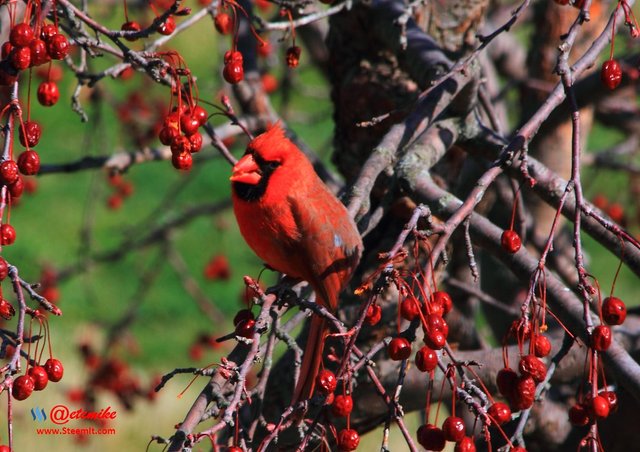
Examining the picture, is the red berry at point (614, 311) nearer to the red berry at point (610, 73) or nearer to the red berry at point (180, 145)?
the red berry at point (610, 73)

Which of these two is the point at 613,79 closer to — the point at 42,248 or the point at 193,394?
the point at 193,394

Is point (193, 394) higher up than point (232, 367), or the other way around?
point (232, 367)

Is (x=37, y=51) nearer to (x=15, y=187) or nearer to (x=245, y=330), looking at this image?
(x=15, y=187)

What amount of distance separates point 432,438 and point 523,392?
0.59 ft

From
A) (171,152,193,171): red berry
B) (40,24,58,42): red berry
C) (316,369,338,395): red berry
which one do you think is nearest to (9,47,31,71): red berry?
(40,24,58,42): red berry

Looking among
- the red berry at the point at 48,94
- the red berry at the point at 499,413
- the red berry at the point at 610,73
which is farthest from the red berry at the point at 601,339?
the red berry at the point at 48,94

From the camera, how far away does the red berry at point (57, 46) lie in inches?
63.0

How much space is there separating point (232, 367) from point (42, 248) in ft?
17.2

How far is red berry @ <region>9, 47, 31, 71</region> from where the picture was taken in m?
1.51

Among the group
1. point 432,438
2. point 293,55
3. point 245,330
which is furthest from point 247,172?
point 432,438

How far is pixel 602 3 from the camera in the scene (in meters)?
3.68

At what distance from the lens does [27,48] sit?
4.99 feet

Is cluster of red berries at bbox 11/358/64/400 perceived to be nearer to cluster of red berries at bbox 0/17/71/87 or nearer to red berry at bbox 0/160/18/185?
red berry at bbox 0/160/18/185

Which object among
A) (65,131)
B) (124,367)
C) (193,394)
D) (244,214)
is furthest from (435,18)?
(65,131)
